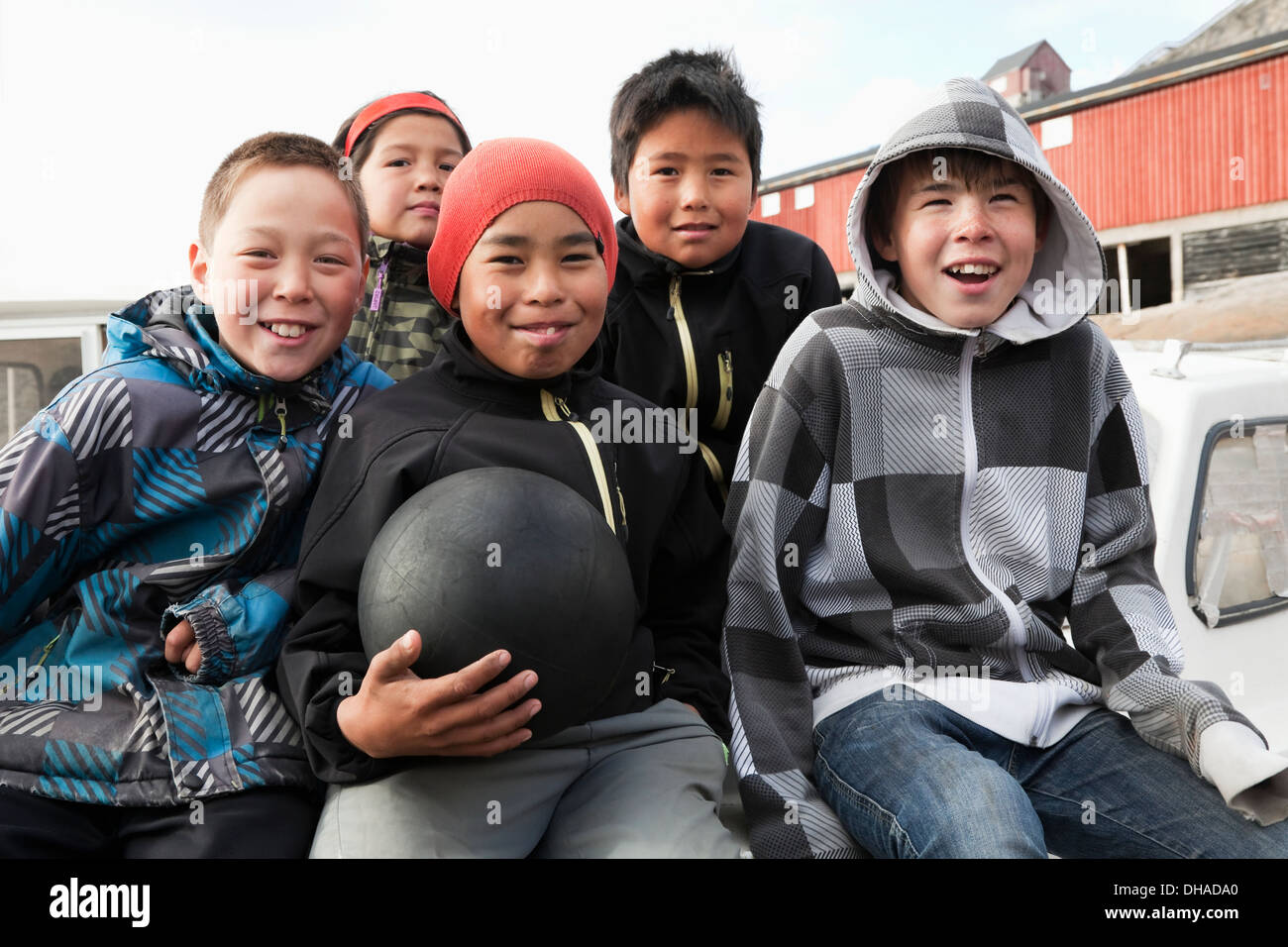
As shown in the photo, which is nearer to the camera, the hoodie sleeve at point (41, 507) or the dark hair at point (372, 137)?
the hoodie sleeve at point (41, 507)

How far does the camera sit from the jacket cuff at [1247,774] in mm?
2273

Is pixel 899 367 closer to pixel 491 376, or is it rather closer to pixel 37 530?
pixel 491 376

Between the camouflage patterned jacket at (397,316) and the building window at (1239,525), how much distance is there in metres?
2.80

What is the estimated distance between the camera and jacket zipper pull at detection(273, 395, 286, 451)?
267 cm

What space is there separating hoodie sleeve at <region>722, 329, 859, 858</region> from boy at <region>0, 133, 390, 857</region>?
1.10 metres

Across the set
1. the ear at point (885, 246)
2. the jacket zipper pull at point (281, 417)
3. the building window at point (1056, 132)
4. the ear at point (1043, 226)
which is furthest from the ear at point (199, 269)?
the building window at point (1056, 132)

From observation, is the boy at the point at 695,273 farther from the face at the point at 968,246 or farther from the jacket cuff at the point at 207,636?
the jacket cuff at the point at 207,636

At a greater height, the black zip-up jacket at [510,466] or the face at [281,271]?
the face at [281,271]

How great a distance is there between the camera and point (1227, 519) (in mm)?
3627

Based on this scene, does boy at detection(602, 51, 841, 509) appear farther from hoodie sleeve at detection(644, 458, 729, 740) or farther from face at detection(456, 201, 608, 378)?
face at detection(456, 201, 608, 378)

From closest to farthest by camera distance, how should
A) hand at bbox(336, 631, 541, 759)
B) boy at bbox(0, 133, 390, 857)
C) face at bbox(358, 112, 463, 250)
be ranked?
hand at bbox(336, 631, 541, 759)
boy at bbox(0, 133, 390, 857)
face at bbox(358, 112, 463, 250)

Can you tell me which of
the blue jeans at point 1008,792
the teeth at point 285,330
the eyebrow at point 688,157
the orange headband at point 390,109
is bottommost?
the blue jeans at point 1008,792

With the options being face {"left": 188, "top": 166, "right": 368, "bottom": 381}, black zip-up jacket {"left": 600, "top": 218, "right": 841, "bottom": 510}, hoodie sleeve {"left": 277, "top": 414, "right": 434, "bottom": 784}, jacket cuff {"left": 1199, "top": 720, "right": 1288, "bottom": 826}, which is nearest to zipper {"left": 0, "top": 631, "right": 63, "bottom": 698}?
hoodie sleeve {"left": 277, "top": 414, "right": 434, "bottom": 784}

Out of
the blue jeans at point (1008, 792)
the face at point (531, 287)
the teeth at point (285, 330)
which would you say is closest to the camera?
the blue jeans at point (1008, 792)
